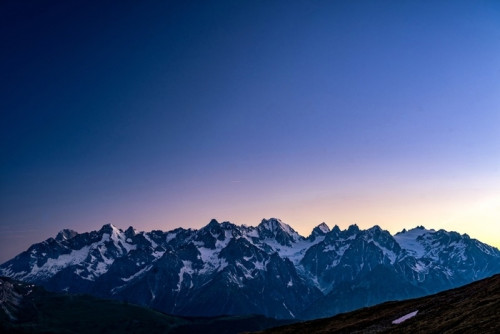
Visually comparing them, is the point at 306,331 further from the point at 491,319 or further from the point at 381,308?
the point at 491,319

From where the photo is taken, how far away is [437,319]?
5856cm

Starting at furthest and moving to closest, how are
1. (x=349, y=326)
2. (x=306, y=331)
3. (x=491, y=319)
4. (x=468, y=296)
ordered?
(x=306, y=331) < (x=349, y=326) < (x=468, y=296) < (x=491, y=319)

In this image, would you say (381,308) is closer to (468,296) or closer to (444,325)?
(468,296)

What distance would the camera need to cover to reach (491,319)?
47.0 meters

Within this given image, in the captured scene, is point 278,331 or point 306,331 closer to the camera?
point 306,331

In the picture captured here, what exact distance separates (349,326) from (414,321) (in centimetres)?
1655

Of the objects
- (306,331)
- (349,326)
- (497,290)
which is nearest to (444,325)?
(497,290)

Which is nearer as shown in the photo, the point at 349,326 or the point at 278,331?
the point at 349,326

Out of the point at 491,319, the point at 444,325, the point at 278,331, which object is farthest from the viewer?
the point at 278,331

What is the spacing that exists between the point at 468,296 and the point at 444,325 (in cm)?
2084

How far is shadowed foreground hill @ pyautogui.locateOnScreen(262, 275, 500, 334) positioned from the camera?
48531mm

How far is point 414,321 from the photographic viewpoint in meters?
63.3

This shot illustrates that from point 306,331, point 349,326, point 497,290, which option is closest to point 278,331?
point 306,331

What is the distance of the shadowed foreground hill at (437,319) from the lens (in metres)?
48.5
